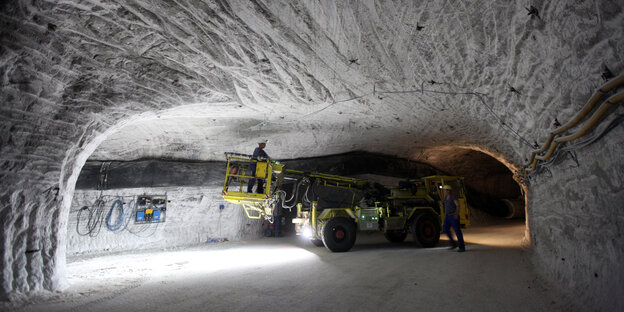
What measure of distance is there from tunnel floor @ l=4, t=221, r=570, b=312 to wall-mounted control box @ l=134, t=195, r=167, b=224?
9.13 ft

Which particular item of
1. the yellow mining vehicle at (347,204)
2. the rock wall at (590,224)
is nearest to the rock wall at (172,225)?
the yellow mining vehicle at (347,204)

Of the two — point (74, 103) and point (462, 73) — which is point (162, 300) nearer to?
point (74, 103)

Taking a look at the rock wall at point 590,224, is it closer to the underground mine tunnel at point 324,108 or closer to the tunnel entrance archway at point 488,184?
the underground mine tunnel at point 324,108

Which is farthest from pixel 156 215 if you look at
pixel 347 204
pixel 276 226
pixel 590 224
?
pixel 590 224

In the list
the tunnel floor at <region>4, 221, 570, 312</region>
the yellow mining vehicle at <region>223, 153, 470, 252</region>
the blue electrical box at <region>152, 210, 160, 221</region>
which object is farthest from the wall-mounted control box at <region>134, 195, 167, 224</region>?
the yellow mining vehicle at <region>223, 153, 470, 252</region>

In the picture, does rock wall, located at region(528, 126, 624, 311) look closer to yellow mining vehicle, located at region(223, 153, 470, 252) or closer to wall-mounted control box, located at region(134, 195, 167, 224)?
yellow mining vehicle, located at region(223, 153, 470, 252)

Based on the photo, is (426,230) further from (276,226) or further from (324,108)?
(276,226)

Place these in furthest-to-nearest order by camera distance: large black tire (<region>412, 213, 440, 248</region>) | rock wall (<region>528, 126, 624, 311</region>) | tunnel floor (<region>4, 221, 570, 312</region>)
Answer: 1. large black tire (<region>412, 213, 440, 248</region>)
2. tunnel floor (<region>4, 221, 570, 312</region>)
3. rock wall (<region>528, 126, 624, 311</region>)

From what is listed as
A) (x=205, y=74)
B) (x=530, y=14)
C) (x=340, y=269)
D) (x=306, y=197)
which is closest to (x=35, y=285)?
(x=205, y=74)

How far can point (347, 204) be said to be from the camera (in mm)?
7504

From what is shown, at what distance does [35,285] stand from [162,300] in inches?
71.6

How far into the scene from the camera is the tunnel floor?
294 cm

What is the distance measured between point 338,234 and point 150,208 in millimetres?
5826

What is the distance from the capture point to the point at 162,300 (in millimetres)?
A: 3213
